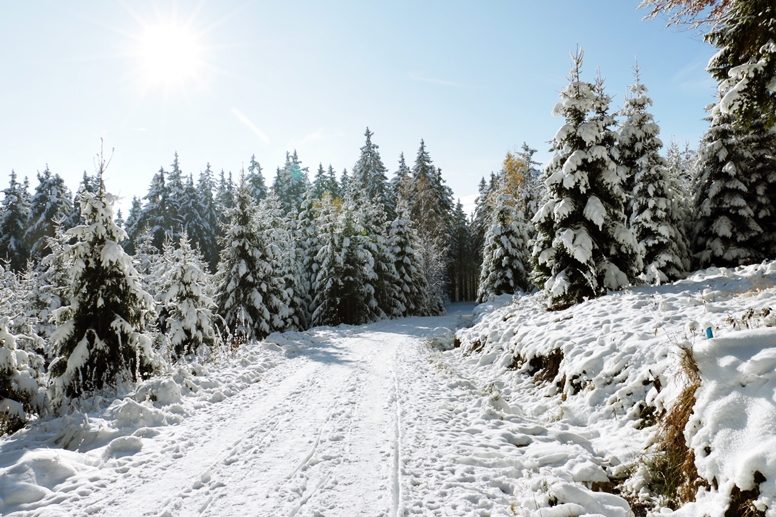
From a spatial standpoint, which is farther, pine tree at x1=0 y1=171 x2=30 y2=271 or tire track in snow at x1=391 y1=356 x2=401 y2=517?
pine tree at x1=0 y1=171 x2=30 y2=271

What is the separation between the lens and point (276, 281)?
24781 mm

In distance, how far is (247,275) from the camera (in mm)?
23547

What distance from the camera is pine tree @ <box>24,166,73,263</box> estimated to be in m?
42.3

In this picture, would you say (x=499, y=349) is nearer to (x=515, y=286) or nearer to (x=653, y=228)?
(x=653, y=228)

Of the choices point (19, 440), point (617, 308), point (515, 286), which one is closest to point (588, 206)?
point (617, 308)

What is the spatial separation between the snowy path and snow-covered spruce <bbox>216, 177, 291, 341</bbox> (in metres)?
14.7

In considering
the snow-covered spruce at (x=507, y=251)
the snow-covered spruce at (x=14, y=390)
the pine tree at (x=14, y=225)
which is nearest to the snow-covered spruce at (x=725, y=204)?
the snow-covered spruce at (x=507, y=251)

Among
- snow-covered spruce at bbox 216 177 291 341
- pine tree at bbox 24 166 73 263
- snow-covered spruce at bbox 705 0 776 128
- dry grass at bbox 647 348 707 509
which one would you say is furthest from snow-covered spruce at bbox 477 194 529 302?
pine tree at bbox 24 166 73 263

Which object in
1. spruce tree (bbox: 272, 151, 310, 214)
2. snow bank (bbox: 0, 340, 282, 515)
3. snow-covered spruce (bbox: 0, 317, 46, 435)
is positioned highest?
spruce tree (bbox: 272, 151, 310, 214)

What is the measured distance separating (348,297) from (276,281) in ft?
22.1

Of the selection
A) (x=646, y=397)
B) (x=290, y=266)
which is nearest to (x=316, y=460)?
(x=646, y=397)

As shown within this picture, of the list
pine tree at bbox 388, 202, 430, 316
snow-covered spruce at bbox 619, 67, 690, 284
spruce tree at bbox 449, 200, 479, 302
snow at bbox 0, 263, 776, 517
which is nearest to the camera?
snow at bbox 0, 263, 776, 517

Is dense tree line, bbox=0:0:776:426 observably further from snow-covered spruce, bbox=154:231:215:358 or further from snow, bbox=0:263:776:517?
snow, bbox=0:263:776:517

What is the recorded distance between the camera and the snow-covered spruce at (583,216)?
1237 centimetres
